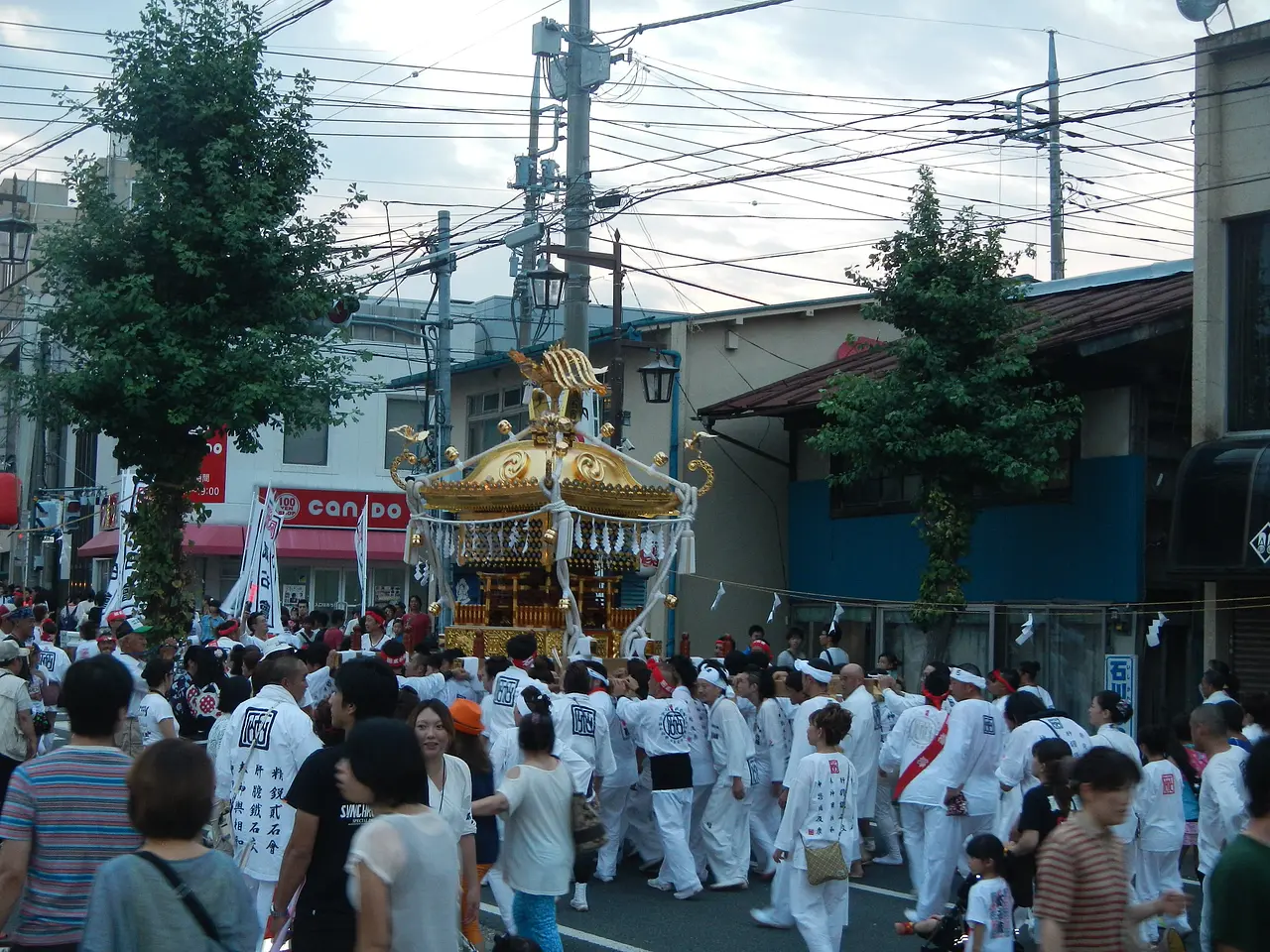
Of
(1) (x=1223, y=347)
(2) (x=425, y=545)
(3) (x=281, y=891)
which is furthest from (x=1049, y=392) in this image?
(3) (x=281, y=891)

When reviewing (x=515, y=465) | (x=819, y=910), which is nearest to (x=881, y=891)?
(x=819, y=910)

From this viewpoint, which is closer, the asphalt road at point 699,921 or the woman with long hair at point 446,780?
the woman with long hair at point 446,780

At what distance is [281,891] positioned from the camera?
509 centimetres

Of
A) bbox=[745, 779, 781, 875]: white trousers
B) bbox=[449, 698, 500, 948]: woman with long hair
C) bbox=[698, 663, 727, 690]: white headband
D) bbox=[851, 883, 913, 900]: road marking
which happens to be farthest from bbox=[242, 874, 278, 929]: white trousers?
bbox=[851, 883, 913, 900]: road marking

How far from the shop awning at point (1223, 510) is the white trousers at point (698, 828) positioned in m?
6.01

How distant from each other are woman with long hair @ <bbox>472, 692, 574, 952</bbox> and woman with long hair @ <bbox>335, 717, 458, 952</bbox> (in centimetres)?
251

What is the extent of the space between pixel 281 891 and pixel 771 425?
1878 cm

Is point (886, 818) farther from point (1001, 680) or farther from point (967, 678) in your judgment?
point (967, 678)

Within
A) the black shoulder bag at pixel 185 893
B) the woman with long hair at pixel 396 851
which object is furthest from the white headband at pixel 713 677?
the black shoulder bag at pixel 185 893

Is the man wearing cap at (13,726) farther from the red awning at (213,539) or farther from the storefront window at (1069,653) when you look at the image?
the red awning at (213,539)

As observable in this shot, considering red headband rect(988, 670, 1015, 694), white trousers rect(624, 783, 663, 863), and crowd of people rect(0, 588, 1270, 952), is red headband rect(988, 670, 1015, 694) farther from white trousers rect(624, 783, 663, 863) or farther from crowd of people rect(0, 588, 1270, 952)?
white trousers rect(624, 783, 663, 863)

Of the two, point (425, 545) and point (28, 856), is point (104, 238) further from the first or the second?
point (28, 856)

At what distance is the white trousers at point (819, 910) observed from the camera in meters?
8.08

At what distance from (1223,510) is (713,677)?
6.04 metres
